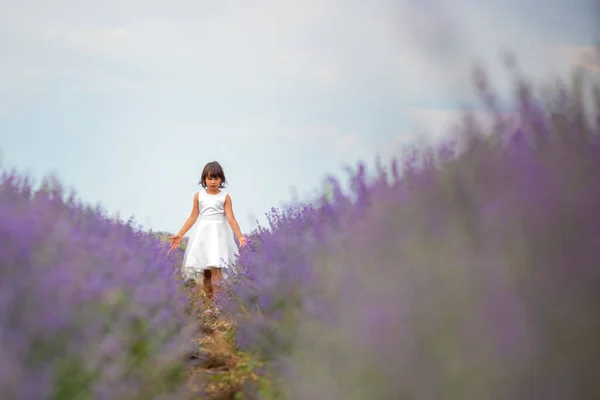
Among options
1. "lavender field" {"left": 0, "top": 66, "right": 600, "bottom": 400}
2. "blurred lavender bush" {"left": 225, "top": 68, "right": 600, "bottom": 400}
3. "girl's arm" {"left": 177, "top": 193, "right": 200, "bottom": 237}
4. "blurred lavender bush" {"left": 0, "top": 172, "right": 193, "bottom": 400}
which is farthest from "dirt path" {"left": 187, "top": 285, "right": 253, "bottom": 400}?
"girl's arm" {"left": 177, "top": 193, "right": 200, "bottom": 237}

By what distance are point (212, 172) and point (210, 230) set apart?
26.7 inches

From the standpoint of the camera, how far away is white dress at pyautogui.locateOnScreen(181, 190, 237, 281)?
754 cm

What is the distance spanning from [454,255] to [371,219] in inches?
24.3

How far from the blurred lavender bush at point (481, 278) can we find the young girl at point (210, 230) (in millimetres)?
4933

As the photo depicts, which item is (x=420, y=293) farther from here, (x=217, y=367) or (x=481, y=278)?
(x=217, y=367)

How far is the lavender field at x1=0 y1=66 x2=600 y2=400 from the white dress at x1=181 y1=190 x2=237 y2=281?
13.6 feet

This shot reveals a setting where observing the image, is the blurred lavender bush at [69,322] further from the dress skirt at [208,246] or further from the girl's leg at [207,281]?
the girl's leg at [207,281]

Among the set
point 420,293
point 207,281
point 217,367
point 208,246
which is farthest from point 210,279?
point 420,293

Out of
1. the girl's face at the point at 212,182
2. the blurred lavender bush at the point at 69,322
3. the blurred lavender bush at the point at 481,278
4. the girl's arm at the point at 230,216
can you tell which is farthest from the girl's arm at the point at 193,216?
the blurred lavender bush at the point at 481,278

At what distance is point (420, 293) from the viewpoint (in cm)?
197

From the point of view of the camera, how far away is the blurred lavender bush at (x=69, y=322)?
2.16 metres

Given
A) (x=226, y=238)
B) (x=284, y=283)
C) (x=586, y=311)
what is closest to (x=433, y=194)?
(x=586, y=311)

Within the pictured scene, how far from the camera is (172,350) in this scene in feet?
10.2

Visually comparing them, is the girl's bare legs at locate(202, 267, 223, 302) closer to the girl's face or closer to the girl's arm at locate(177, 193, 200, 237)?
the girl's arm at locate(177, 193, 200, 237)
